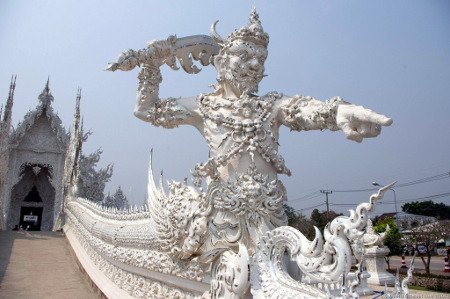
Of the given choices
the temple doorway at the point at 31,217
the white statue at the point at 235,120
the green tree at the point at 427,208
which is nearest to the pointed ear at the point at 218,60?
the white statue at the point at 235,120

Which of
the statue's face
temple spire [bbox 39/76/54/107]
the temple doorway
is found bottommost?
the temple doorway

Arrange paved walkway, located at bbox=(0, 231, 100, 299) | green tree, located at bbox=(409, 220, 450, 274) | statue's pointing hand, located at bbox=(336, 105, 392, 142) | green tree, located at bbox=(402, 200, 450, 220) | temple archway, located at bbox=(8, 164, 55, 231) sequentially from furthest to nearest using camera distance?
green tree, located at bbox=(402, 200, 450, 220) < temple archway, located at bbox=(8, 164, 55, 231) < green tree, located at bbox=(409, 220, 450, 274) < paved walkway, located at bbox=(0, 231, 100, 299) < statue's pointing hand, located at bbox=(336, 105, 392, 142)

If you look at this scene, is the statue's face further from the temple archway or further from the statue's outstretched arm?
the temple archway

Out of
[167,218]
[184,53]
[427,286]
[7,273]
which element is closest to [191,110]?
[184,53]

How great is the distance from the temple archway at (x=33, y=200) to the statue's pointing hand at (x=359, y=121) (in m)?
21.2

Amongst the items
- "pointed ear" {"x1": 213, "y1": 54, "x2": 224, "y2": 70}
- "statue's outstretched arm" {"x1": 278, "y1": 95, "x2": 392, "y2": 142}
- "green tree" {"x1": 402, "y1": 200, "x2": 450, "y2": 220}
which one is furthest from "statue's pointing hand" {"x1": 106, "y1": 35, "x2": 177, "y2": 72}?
"green tree" {"x1": 402, "y1": 200, "x2": 450, "y2": 220}

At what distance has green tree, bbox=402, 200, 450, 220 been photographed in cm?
4206

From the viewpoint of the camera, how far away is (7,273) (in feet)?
23.0

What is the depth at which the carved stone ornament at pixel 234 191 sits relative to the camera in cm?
220

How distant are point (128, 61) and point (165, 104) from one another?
Result: 48 centimetres

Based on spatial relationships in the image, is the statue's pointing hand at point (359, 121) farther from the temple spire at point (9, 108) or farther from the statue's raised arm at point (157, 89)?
the temple spire at point (9, 108)

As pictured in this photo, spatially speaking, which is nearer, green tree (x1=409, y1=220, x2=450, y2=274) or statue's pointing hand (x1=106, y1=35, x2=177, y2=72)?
statue's pointing hand (x1=106, y1=35, x2=177, y2=72)

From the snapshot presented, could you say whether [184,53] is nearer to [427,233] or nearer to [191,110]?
[191,110]

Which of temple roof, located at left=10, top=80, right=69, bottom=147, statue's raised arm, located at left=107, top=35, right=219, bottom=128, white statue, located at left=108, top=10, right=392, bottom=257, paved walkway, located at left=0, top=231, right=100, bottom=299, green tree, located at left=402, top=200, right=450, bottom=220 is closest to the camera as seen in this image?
white statue, located at left=108, top=10, right=392, bottom=257
